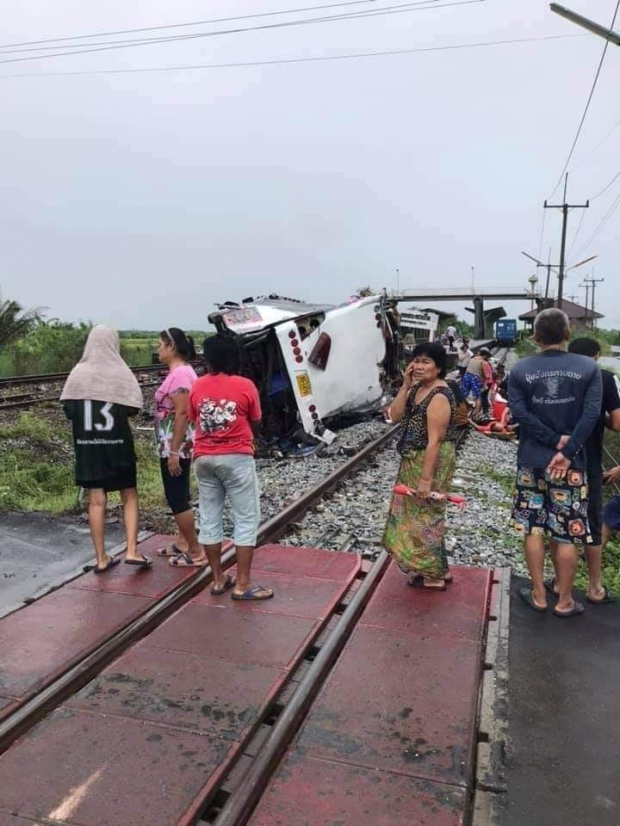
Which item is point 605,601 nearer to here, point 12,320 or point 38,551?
point 38,551

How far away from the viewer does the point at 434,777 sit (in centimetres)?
275

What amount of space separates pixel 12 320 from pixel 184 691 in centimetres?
2003

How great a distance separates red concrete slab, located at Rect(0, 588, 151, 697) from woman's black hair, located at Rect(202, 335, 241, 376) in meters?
1.64

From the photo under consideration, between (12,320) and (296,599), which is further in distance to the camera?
(12,320)

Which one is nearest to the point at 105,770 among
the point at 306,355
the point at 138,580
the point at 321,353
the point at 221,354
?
the point at 138,580

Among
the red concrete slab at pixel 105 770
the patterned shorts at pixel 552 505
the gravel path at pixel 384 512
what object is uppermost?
the patterned shorts at pixel 552 505

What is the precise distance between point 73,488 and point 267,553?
12.4 feet

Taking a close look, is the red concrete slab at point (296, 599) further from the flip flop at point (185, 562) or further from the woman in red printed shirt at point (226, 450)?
the flip flop at point (185, 562)

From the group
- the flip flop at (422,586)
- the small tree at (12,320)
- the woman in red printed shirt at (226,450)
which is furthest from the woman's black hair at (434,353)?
the small tree at (12,320)

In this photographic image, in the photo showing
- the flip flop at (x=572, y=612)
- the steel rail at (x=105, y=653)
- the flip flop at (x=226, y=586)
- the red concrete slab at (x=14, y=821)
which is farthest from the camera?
the flip flop at (x=226, y=586)

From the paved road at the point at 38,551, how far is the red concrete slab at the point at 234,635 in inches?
46.6

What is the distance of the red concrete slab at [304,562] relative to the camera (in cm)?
508

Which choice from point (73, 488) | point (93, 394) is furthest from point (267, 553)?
point (73, 488)

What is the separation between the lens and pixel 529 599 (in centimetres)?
448
